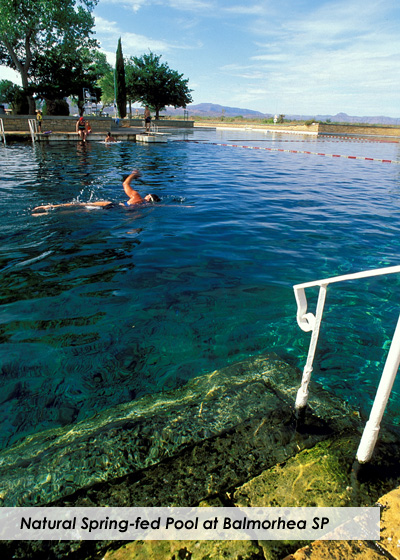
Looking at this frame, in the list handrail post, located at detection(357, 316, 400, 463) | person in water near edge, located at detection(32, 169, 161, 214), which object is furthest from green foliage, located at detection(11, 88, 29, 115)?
handrail post, located at detection(357, 316, 400, 463)

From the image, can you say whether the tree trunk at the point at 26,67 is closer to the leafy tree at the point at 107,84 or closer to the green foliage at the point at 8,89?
the green foliage at the point at 8,89

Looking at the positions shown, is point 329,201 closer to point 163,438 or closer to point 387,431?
point 387,431

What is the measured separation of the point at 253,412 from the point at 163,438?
27.5 inches

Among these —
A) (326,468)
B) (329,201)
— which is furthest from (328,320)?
(329,201)

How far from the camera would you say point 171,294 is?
4562 millimetres

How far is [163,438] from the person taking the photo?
217cm

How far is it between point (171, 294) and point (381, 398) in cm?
323

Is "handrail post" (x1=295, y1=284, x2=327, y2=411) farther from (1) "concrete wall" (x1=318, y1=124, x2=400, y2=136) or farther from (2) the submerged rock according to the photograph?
(1) "concrete wall" (x1=318, y1=124, x2=400, y2=136)

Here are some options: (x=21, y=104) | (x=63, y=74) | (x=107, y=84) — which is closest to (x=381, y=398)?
(x=21, y=104)

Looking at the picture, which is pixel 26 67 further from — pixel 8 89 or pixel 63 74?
pixel 8 89

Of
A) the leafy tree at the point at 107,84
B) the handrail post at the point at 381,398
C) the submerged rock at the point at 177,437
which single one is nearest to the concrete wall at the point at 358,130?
the leafy tree at the point at 107,84

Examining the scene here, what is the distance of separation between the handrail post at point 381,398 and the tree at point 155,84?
2019 inches

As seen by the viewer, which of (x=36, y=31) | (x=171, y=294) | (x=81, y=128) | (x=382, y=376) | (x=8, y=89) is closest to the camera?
(x=382, y=376)

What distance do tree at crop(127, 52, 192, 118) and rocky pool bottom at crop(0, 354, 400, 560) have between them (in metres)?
50.8
